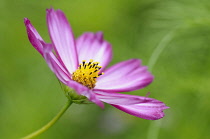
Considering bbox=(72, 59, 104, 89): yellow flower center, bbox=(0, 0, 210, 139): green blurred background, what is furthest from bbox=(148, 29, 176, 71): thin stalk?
bbox=(72, 59, 104, 89): yellow flower center

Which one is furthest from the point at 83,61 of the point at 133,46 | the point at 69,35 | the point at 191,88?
the point at 133,46

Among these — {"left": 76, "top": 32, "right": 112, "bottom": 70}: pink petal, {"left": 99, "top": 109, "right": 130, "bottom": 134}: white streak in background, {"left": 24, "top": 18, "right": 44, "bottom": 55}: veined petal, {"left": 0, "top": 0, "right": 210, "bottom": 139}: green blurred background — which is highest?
{"left": 24, "top": 18, "right": 44, "bottom": 55}: veined petal

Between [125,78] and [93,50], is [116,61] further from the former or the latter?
[125,78]

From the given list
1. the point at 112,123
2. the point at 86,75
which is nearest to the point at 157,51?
the point at 86,75

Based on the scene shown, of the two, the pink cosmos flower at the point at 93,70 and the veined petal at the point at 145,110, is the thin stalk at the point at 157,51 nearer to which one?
the pink cosmos flower at the point at 93,70

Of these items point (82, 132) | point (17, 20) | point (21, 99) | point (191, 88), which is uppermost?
point (17, 20)

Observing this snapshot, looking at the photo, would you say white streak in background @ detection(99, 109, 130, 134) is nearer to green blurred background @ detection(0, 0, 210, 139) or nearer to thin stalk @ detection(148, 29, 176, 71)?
green blurred background @ detection(0, 0, 210, 139)

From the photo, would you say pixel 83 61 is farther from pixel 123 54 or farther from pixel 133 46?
pixel 133 46
